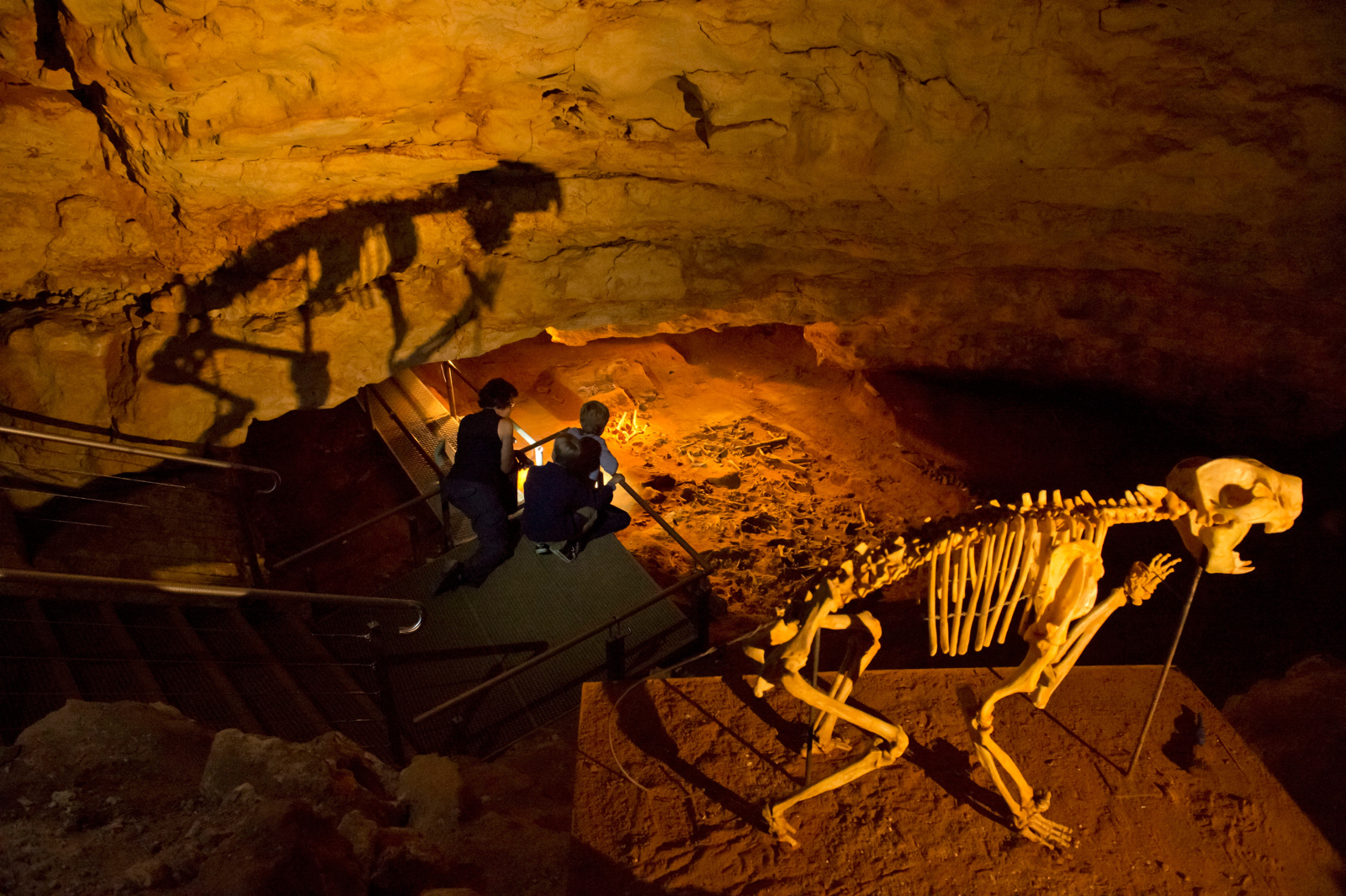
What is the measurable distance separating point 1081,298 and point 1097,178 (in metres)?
2.57

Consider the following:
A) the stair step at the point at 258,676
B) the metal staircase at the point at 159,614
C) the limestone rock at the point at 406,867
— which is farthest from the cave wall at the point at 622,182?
the limestone rock at the point at 406,867

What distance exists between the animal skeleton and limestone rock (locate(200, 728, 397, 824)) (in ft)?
6.11

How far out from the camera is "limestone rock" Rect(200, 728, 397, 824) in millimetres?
3023

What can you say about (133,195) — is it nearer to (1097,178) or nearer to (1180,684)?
(1097,178)

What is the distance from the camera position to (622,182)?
6.35 m

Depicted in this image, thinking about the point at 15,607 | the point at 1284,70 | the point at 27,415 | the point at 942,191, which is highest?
the point at 1284,70

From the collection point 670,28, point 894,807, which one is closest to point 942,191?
point 670,28

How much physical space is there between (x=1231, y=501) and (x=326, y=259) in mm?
6182

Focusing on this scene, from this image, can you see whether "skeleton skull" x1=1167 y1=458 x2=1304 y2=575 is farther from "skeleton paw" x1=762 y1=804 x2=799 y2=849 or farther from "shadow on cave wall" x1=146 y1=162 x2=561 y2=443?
"shadow on cave wall" x1=146 y1=162 x2=561 y2=443

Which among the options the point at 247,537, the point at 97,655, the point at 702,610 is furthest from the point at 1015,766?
the point at 247,537

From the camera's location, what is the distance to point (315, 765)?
10.6ft

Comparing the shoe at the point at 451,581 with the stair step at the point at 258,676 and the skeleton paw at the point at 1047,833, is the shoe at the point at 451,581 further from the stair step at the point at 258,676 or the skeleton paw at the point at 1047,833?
the skeleton paw at the point at 1047,833

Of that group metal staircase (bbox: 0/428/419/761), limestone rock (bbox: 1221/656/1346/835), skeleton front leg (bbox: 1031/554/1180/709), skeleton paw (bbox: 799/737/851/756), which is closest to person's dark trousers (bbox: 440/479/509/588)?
metal staircase (bbox: 0/428/419/761)

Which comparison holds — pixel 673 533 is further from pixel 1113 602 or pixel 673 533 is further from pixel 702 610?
pixel 1113 602
